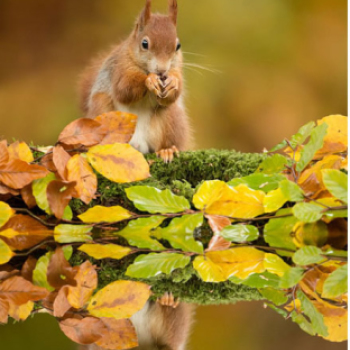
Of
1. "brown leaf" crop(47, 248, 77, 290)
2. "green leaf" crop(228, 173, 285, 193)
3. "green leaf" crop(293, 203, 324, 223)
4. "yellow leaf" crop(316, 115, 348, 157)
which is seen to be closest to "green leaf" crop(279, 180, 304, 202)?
"green leaf" crop(293, 203, 324, 223)

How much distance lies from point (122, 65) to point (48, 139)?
4.15ft

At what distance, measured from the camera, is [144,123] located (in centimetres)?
158

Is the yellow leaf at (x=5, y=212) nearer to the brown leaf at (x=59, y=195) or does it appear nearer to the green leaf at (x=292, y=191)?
the brown leaf at (x=59, y=195)

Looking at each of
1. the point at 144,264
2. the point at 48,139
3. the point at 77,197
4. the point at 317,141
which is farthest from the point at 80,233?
the point at 48,139

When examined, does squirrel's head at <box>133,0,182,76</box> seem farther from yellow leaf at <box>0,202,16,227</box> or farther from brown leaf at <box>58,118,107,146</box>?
yellow leaf at <box>0,202,16,227</box>

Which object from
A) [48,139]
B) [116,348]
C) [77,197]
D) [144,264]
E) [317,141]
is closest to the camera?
[116,348]

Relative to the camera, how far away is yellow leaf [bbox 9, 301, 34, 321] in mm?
598

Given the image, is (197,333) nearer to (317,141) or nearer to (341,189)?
(341,189)

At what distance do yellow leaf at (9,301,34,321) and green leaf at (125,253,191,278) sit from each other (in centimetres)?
17

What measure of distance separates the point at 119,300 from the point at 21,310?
0.33 feet

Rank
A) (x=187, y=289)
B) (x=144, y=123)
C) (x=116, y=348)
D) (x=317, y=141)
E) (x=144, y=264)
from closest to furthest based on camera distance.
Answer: (x=116, y=348) → (x=187, y=289) → (x=144, y=264) → (x=317, y=141) → (x=144, y=123)

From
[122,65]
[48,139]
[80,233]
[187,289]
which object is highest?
[122,65]

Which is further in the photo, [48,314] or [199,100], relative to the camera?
[199,100]

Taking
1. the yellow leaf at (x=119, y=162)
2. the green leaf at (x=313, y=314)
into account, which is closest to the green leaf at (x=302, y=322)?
the green leaf at (x=313, y=314)
